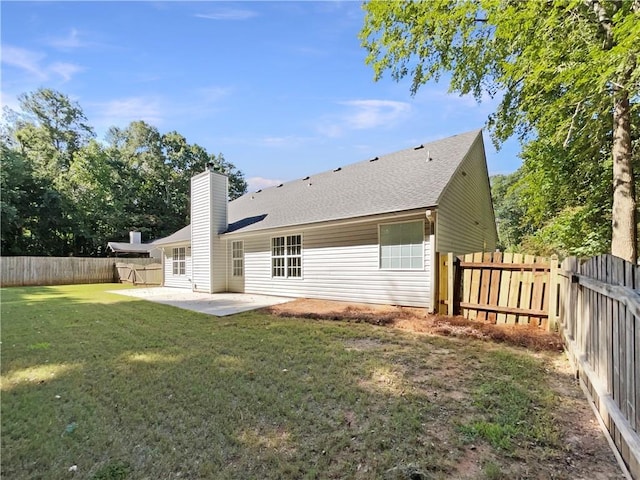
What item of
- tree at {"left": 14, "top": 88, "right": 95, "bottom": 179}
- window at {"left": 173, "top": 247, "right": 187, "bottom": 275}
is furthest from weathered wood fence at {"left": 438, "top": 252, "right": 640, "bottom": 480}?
tree at {"left": 14, "top": 88, "right": 95, "bottom": 179}

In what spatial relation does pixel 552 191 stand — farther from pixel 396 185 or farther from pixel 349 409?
pixel 349 409

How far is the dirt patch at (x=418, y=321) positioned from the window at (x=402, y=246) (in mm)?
1110

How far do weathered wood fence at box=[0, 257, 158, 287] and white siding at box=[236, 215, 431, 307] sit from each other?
46.8 ft

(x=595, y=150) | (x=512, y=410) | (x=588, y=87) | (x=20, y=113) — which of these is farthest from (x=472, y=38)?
(x=20, y=113)

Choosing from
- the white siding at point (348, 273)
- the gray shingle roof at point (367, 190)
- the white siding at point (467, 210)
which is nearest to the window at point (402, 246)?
the white siding at point (348, 273)

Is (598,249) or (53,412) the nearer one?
(53,412)

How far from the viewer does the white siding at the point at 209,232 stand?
12.5 m

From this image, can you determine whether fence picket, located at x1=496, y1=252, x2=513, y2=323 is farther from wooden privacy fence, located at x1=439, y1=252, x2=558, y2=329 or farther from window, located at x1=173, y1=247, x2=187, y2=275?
window, located at x1=173, y1=247, x2=187, y2=275

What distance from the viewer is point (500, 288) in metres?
6.30

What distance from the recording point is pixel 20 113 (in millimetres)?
29359

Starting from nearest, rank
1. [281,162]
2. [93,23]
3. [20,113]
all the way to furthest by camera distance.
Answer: [93,23], [281,162], [20,113]

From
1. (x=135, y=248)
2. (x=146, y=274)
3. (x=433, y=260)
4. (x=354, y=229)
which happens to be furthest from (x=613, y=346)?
(x=135, y=248)

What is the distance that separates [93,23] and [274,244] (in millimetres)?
7360

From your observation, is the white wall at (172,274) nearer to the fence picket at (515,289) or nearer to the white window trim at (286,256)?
the white window trim at (286,256)
